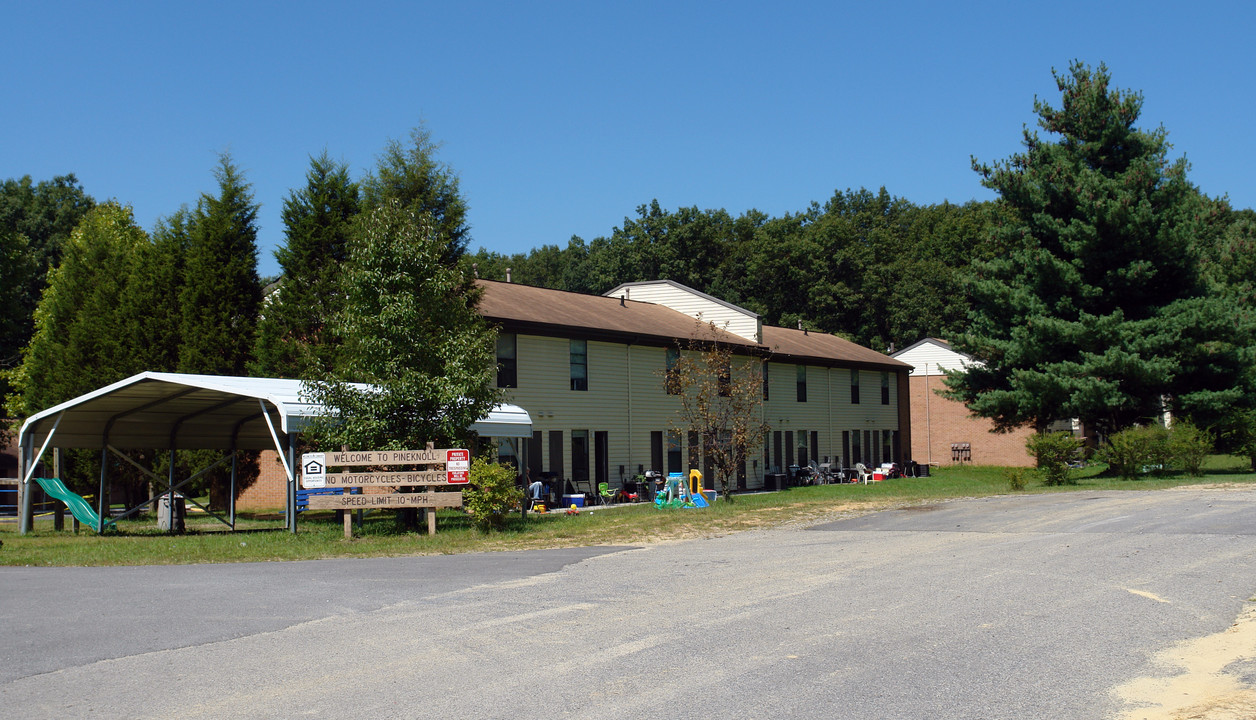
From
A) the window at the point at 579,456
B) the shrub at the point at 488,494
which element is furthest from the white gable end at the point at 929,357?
the shrub at the point at 488,494

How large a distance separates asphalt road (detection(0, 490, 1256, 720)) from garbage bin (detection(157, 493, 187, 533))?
646 cm

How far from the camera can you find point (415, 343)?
729 inches

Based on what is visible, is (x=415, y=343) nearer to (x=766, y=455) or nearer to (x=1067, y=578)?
(x=1067, y=578)

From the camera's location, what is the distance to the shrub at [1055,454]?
92.0ft

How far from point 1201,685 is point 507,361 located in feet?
71.2

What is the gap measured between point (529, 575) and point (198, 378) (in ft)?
30.7

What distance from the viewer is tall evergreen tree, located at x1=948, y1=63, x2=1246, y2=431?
3103cm

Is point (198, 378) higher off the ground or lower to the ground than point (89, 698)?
higher

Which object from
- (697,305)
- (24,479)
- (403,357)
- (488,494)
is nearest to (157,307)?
(24,479)

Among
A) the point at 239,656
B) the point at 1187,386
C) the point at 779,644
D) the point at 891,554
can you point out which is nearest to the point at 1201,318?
the point at 1187,386

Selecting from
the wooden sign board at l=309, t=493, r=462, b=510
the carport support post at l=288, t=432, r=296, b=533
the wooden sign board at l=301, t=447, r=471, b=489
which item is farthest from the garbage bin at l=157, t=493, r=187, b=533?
the wooden sign board at l=309, t=493, r=462, b=510

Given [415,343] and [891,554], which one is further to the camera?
[415,343]

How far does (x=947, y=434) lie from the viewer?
2194 inches

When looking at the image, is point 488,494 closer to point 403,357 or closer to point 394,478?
point 394,478
